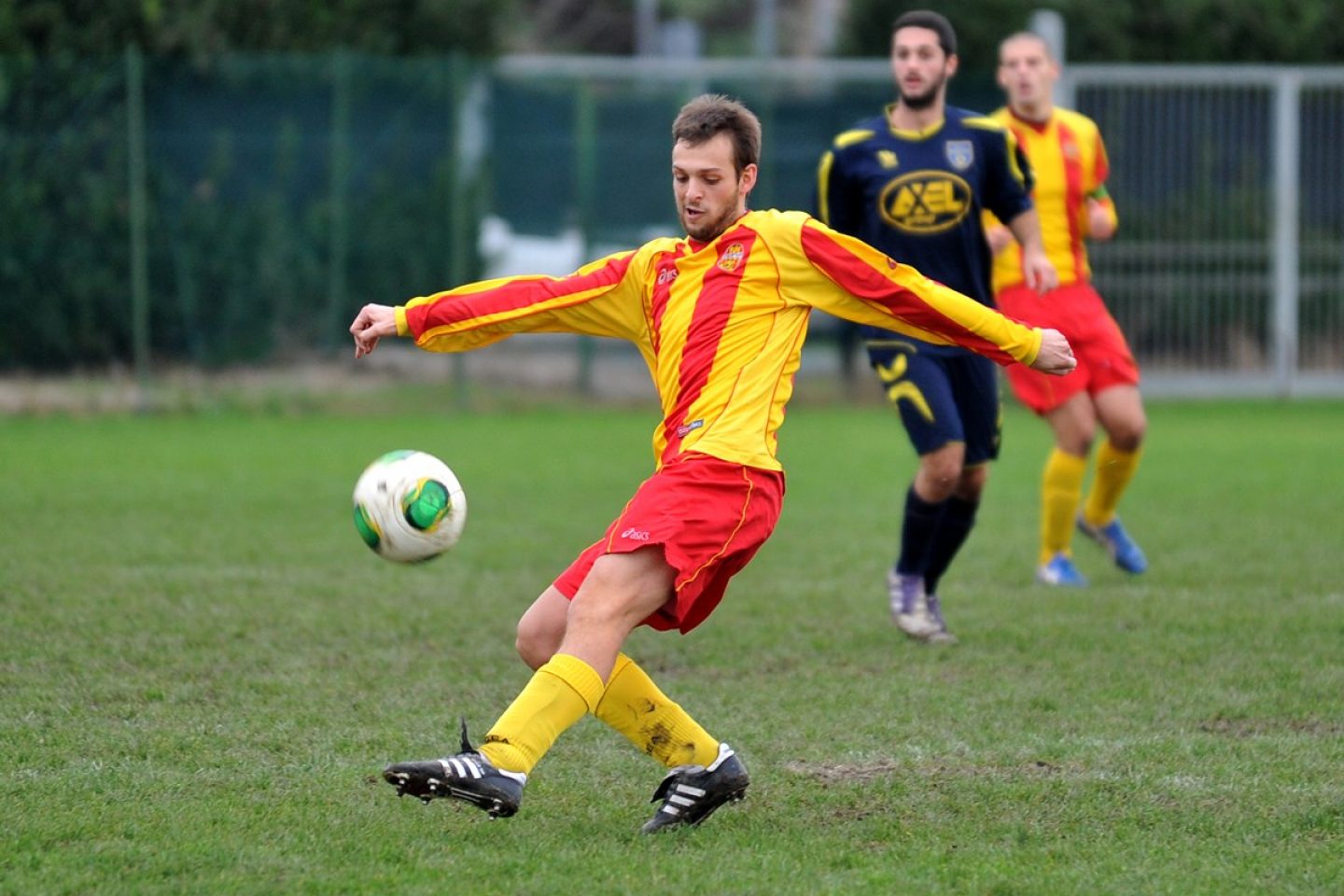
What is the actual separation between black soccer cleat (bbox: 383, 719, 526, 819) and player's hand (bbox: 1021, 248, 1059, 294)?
346 cm

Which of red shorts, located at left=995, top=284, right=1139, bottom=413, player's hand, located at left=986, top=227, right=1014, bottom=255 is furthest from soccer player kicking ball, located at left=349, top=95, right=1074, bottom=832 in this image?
red shorts, located at left=995, top=284, right=1139, bottom=413

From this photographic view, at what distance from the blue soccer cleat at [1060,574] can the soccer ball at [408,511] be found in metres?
4.12

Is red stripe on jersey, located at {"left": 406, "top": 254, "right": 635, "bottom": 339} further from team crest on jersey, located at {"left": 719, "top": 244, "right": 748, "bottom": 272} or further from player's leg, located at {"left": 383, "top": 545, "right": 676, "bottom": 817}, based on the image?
player's leg, located at {"left": 383, "top": 545, "right": 676, "bottom": 817}

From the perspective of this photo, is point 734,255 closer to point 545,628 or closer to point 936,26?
point 545,628

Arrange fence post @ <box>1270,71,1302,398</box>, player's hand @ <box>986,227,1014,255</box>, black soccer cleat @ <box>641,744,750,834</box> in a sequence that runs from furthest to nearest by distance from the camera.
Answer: fence post @ <box>1270,71,1302,398</box> → player's hand @ <box>986,227,1014,255</box> → black soccer cleat @ <box>641,744,750,834</box>

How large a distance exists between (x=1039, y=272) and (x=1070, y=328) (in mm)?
1244

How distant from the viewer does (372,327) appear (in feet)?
14.6

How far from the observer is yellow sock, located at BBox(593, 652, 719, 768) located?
435cm

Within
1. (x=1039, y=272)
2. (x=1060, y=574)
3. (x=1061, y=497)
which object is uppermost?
(x=1039, y=272)

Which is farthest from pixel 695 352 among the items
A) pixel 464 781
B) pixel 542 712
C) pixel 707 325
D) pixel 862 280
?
pixel 464 781

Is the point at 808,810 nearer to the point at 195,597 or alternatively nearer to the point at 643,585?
the point at 643,585

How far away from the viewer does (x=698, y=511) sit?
420 centimetres

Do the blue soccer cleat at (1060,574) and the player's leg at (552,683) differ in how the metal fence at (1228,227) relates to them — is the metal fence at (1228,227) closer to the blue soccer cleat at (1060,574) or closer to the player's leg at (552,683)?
the blue soccer cleat at (1060,574)

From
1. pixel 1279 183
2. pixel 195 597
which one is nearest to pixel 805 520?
pixel 195 597
